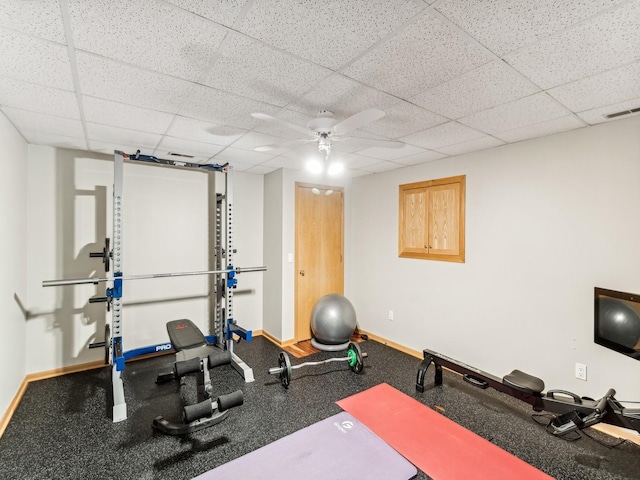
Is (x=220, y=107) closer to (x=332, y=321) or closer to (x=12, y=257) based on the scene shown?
(x=12, y=257)

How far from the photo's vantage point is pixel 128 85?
188 centimetres

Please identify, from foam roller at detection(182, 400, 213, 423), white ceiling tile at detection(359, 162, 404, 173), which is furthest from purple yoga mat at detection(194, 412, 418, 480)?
white ceiling tile at detection(359, 162, 404, 173)

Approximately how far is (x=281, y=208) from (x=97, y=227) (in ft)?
Result: 6.81

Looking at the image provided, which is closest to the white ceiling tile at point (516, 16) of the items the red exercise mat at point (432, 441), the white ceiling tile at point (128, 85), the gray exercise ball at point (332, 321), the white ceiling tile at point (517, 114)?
the white ceiling tile at point (517, 114)

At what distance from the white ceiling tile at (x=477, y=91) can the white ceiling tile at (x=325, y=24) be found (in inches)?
25.9

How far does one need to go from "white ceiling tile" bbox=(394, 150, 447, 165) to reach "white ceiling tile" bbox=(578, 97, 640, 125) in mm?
1267

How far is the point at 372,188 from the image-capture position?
14.9 ft

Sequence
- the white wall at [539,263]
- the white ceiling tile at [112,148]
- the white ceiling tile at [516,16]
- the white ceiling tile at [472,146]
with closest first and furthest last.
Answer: the white ceiling tile at [516,16], the white wall at [539,263], the white ceiling tile at [472,146], the white ceiling tile at [112,148]

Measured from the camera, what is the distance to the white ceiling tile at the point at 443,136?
2.59 m

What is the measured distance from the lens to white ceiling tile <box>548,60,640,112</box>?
1695 mm

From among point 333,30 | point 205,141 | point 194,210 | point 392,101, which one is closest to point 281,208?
point 194,210

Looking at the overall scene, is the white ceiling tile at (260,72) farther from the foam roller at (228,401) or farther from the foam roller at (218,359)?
the foam roller at (228,401)

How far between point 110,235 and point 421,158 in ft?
11.8

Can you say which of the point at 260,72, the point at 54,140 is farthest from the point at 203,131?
the point at 54,140
